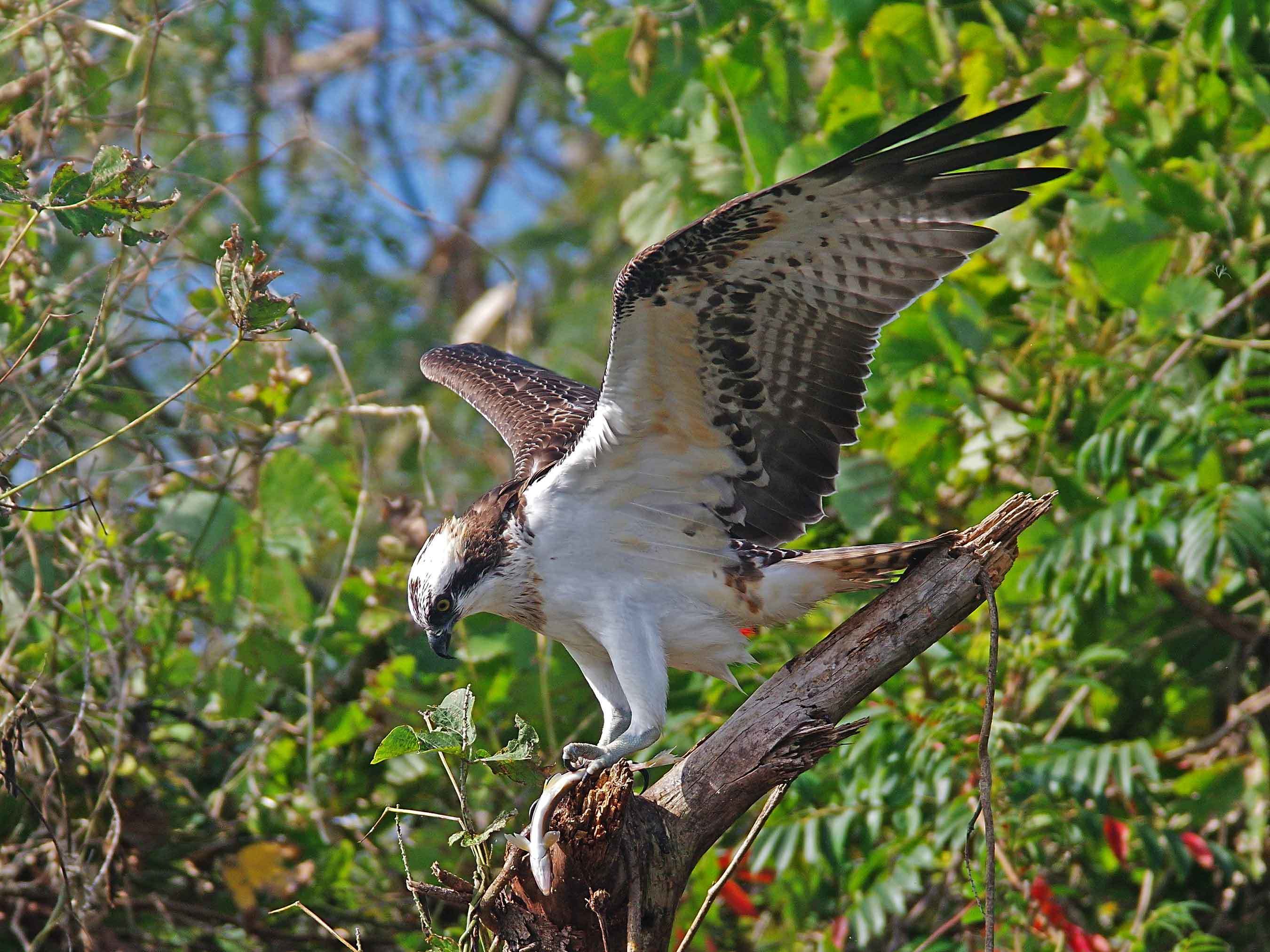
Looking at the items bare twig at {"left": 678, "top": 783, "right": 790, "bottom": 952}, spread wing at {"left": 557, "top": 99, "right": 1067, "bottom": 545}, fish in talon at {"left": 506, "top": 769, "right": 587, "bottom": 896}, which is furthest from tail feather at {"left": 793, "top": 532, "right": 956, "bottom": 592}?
fish in talon at {"left": 506, "top": 769, "right": 587, "bottom": 896}

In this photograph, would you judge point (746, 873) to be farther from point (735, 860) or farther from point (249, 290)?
point (249, 290)

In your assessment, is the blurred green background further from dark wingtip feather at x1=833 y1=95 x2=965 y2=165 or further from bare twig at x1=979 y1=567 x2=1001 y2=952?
dark wingtip feather at x1=833 y1=95 x2=965 y2=165

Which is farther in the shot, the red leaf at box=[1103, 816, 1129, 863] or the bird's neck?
the red leaf at box=[1103, 816, 1129, 863]

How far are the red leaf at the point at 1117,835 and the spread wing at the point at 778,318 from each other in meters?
1.69

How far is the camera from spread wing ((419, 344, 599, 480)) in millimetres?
4340

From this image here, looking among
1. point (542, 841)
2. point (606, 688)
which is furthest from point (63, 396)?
point (606, 688)

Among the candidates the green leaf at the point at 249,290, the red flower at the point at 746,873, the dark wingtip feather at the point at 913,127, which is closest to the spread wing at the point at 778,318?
the dark wingtip feather at the point at 913,127

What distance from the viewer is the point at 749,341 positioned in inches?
141

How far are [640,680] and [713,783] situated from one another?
1.99ft

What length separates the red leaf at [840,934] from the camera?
14.7ft

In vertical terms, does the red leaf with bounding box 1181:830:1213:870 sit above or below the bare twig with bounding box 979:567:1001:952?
below

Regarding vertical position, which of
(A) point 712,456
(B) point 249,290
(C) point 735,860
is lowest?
(C) point 735,860

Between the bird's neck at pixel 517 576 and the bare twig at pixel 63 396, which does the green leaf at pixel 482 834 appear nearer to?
the bird's neck at pixel 517 576

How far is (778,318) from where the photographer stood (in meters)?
3.58
